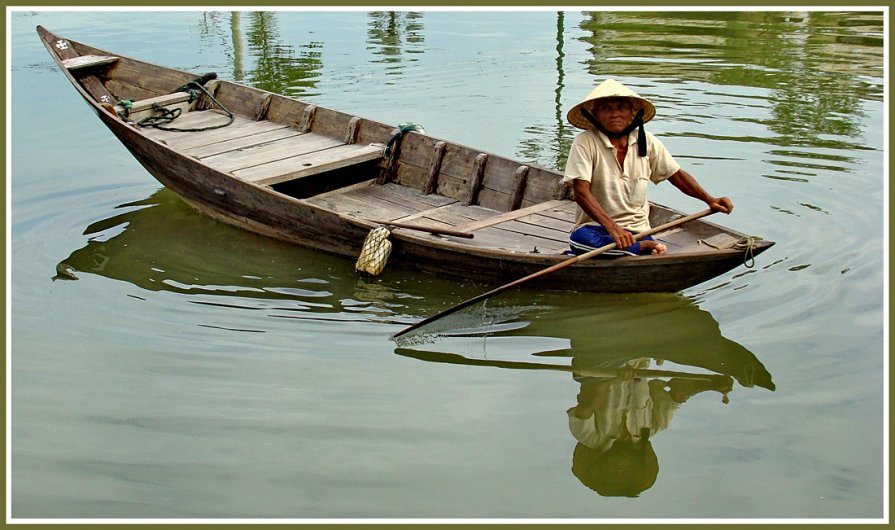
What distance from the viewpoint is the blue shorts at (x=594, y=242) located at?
5434 millimetres

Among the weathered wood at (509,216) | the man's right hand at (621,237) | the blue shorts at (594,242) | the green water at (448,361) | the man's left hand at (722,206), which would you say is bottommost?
the green water at (448,361)

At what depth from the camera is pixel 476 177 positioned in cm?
691

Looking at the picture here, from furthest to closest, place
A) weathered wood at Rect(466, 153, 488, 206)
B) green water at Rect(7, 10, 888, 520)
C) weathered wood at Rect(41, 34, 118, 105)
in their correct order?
weathered wood at Rect(41, 34, 118, 105)
weathered wood at Rect(466, 153, 488, 206)
green water at Rect(7, 10, 888, 520)

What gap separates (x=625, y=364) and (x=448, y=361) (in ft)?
2.99

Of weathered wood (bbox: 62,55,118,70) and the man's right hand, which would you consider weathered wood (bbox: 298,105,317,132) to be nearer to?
weathered wood (bbox: 62,55,118,70)

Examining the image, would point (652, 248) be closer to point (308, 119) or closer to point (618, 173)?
point (618, 173)

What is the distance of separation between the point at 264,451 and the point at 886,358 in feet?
9.51

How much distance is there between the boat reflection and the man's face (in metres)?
1.02

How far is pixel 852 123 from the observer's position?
8.88m

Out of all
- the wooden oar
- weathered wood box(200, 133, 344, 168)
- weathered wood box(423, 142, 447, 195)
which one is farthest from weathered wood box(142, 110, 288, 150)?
the wooden oar

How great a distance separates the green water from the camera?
4.18m

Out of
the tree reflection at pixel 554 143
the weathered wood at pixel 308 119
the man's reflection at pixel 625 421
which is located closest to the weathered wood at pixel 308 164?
the weathered wood at pixel 308 119

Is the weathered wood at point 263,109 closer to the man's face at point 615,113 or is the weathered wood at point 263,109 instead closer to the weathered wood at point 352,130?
the weathered wood at point 352,130

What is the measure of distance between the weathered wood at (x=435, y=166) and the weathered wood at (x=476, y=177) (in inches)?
13.1
